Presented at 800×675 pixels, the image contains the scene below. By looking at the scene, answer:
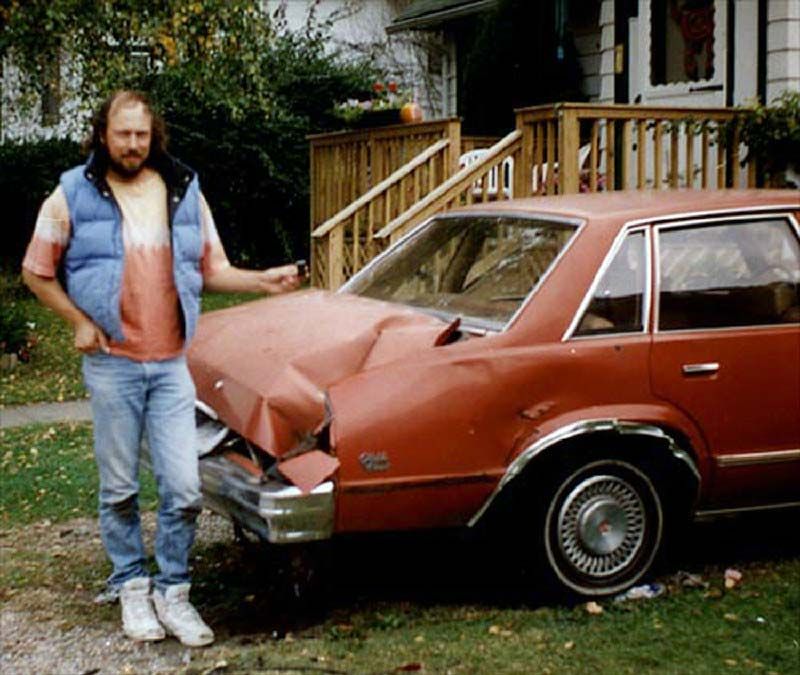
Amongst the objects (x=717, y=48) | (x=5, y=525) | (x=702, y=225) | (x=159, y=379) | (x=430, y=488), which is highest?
(x=717, y=48)

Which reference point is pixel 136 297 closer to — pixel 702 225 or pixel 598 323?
pixel 598 323

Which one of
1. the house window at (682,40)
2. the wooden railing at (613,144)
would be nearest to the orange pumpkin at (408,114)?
the house window at (682,40)

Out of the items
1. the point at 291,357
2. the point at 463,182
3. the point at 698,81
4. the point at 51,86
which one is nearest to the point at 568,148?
the point at 463,182

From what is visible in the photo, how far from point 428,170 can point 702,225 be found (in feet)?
22.0

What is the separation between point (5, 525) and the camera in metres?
7.62

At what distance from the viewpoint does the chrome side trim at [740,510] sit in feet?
20.1

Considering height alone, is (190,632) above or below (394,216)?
below

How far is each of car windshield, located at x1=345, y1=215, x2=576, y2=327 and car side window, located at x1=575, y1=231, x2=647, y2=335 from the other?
0.23 meters

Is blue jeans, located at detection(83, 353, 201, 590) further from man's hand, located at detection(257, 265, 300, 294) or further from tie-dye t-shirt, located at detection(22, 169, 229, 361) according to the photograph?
man's hand, located at detection(257, 265, 300, 294)

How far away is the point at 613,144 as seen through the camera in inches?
456

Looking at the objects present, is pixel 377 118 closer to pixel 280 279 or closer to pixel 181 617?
pixel 280 279

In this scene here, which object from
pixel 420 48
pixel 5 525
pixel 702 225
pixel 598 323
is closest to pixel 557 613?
pixel 598 323

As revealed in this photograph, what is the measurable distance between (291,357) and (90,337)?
0.85 m

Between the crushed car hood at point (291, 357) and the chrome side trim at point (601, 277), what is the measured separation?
0.49m
